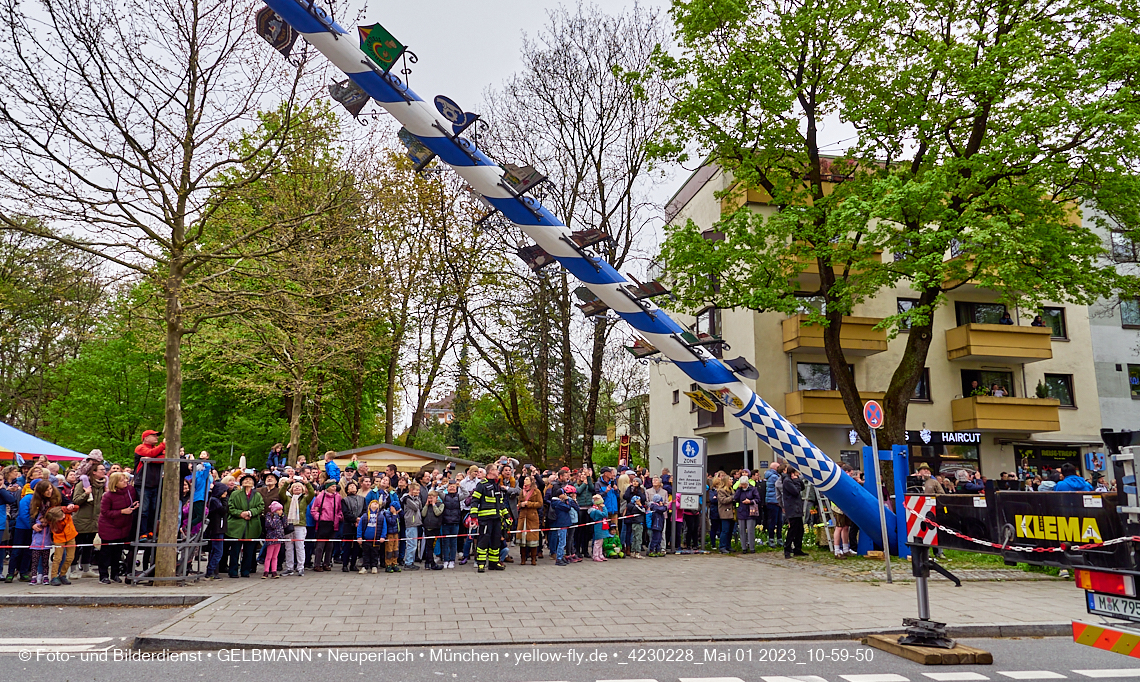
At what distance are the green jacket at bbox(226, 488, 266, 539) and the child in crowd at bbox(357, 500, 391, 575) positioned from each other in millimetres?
1743

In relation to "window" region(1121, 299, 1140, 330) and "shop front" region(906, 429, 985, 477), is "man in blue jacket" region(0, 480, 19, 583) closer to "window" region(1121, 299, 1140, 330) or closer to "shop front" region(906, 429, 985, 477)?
"shop front" region(906, 429, 985, 477)

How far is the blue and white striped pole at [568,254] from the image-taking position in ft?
28.2

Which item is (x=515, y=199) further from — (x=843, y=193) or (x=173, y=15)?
(x=843, y=193)

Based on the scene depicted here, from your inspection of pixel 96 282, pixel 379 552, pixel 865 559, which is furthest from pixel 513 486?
pixel 96 282

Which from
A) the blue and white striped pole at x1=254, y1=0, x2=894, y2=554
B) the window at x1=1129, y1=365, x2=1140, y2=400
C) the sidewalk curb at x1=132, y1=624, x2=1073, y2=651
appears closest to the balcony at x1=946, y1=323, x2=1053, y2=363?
the window at x1=1129, y1=365, x2=1140, y2=400

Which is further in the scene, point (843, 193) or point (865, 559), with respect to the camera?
point (843, 193)

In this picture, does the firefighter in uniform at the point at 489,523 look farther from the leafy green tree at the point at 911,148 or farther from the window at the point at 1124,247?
the window at the point at 1124,247

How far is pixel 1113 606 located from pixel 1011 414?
27.8m

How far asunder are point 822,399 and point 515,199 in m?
22.2

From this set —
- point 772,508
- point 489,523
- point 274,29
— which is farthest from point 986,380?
point 274,29

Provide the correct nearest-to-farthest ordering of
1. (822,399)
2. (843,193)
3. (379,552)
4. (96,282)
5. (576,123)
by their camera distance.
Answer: (96,282), (379,552), (843,193), (576,123), (822,399)

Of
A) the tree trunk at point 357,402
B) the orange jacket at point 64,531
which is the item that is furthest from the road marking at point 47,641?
the tree trunk at point 357,402

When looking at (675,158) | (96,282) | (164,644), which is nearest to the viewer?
(164,644)

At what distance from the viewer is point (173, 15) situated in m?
11.9
